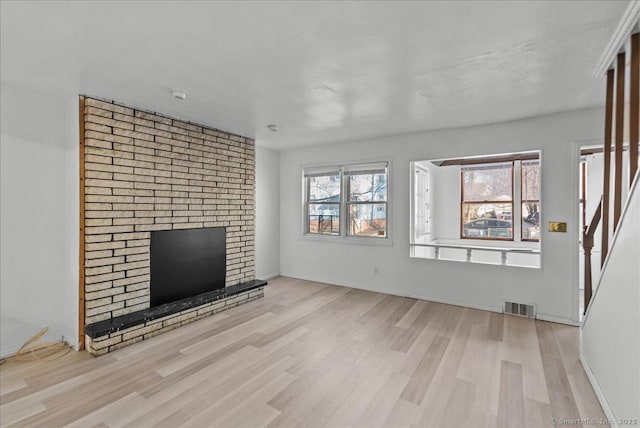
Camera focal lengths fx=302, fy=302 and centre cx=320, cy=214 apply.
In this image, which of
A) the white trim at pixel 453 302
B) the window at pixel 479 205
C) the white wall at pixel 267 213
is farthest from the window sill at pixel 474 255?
the white wall at pixel 267 213

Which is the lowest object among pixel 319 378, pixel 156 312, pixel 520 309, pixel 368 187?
pixel 319 378

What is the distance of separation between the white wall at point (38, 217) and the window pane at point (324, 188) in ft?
11.7

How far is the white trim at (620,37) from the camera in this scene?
65.6 inches

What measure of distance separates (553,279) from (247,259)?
4085 mm

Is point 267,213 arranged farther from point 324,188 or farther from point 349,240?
point 349,240

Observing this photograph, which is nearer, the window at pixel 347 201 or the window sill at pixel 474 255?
the window sill at pixel 474 255

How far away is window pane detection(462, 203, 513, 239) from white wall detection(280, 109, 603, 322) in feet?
7.62

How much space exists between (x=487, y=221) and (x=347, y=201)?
9.77 ft

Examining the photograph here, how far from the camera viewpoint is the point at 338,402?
2.13m

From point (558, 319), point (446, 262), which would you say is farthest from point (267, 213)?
point (558, 319)

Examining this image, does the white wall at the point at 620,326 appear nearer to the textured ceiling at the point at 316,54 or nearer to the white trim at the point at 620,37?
the white trim at the point at 620,37

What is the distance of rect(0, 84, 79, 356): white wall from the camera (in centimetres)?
275

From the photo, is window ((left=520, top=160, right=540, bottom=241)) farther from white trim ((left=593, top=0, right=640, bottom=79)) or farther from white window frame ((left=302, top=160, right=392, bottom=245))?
white trim ((left=593, top=0, right=640, bottom=79))

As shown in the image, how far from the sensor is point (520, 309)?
3793 millimetres
